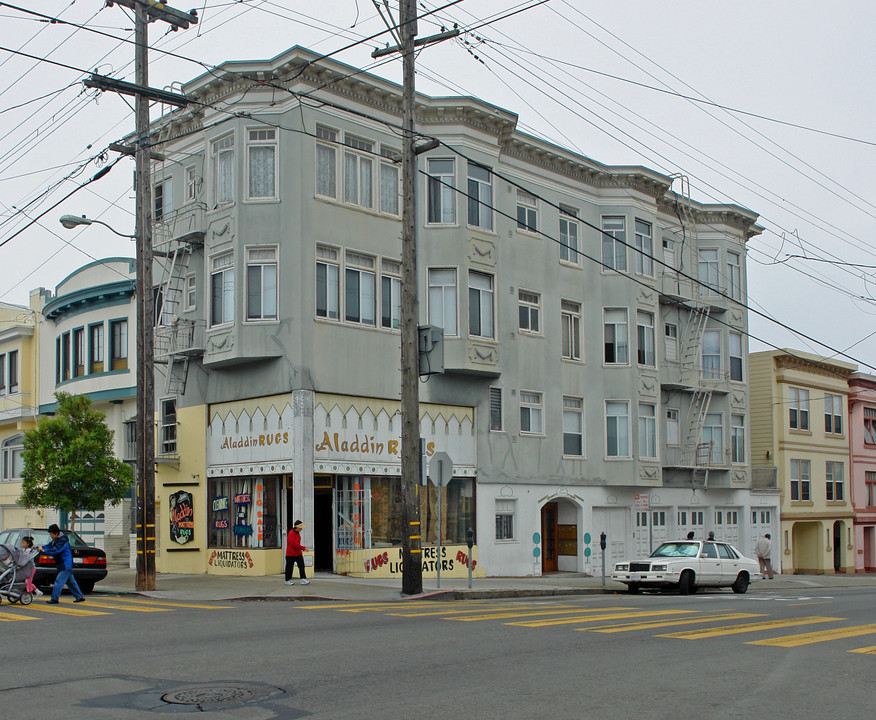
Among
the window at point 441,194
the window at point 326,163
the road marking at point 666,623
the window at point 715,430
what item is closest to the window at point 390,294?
the window at point 441,194

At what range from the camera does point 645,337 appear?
36.6m

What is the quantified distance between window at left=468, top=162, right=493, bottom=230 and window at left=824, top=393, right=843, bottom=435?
25.4 m

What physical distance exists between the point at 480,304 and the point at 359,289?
4.32 metres

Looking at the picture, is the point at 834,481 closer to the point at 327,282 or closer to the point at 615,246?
the point at 615,246

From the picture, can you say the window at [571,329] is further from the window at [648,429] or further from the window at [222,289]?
the window at [222,289]

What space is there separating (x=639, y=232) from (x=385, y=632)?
84.3 feet

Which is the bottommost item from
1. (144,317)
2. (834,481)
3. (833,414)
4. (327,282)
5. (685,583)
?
(685,583)

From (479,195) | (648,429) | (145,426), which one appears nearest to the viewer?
(145,426)

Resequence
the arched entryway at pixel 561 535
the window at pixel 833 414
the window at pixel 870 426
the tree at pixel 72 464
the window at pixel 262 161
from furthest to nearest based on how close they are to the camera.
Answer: the window at pixel 870 426
the window at pixel 833 414
the arched entryway at pixel 561 535
the tree at pixel 72 464
the window at pixel 262 161

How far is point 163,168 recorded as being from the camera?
3048cm

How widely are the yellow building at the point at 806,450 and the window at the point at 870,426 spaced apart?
2.31 m

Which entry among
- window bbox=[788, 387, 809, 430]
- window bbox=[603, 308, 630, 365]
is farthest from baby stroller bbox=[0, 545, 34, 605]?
window bbox=[788, 387, 809, 430]

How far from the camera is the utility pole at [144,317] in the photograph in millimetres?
21703

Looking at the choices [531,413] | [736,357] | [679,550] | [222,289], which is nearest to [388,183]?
[222,289]
